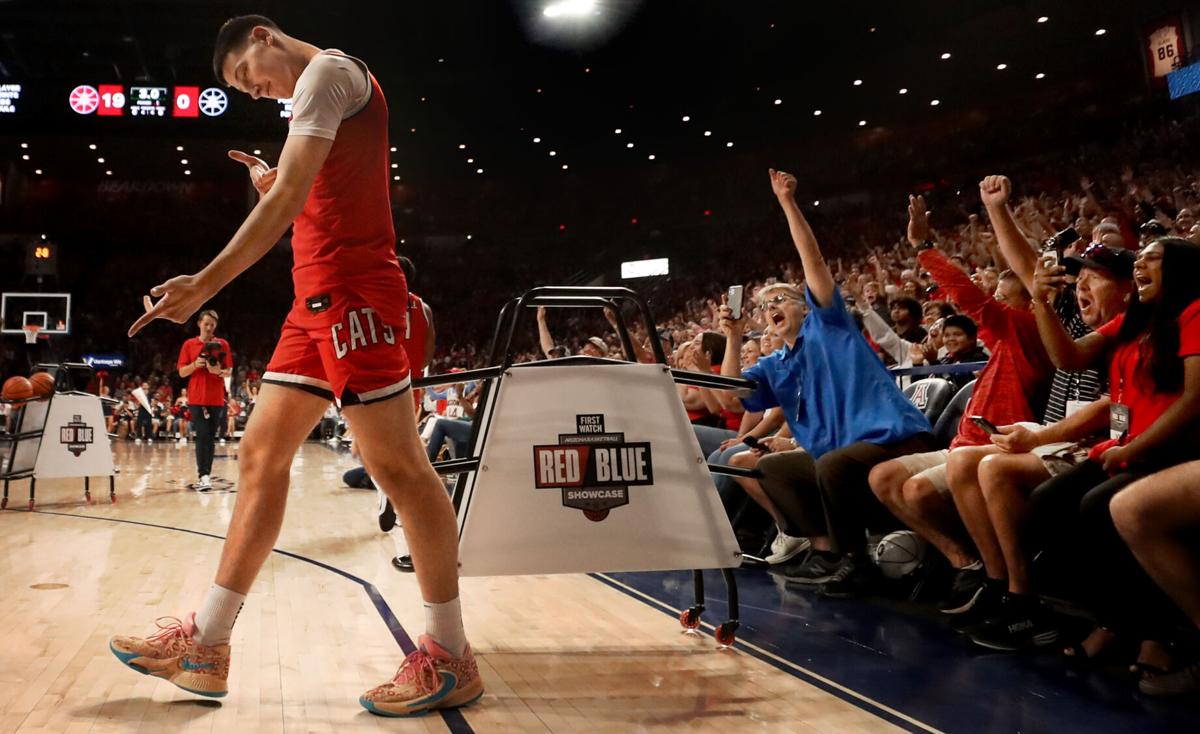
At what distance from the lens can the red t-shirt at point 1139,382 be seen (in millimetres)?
2273

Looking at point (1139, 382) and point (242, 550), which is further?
point (1139, 382)

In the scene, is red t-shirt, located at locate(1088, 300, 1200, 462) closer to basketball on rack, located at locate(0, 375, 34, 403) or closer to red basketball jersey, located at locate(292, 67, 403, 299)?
red basketball jersey, located at locate(292, 67, 403, 299)

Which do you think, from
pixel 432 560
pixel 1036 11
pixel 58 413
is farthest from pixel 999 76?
pixel 432 560

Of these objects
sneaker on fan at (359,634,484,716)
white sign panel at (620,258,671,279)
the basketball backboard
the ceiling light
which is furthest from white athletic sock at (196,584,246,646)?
the basketball backboard

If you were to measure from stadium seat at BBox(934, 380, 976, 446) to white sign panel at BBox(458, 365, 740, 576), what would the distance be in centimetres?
153

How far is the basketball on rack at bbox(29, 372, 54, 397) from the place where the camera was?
6.60m

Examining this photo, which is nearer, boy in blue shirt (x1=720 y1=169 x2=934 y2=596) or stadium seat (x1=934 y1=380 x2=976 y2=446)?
boy in blue shirt (x1=720 y1=169 x2=934 y2=596)

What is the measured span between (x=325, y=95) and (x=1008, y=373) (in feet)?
8.43

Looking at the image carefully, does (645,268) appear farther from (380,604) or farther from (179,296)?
(179,296)

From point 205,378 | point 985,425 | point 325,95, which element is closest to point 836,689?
→ point 985,425

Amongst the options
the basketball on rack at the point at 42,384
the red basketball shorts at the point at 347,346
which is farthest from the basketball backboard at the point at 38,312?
the red basketball shorts at the point at 347,346

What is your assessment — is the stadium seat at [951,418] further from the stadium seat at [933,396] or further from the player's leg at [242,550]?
Result: the player's leg at [242,550]

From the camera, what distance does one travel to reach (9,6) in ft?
52.2

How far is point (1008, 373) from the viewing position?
3277mm
